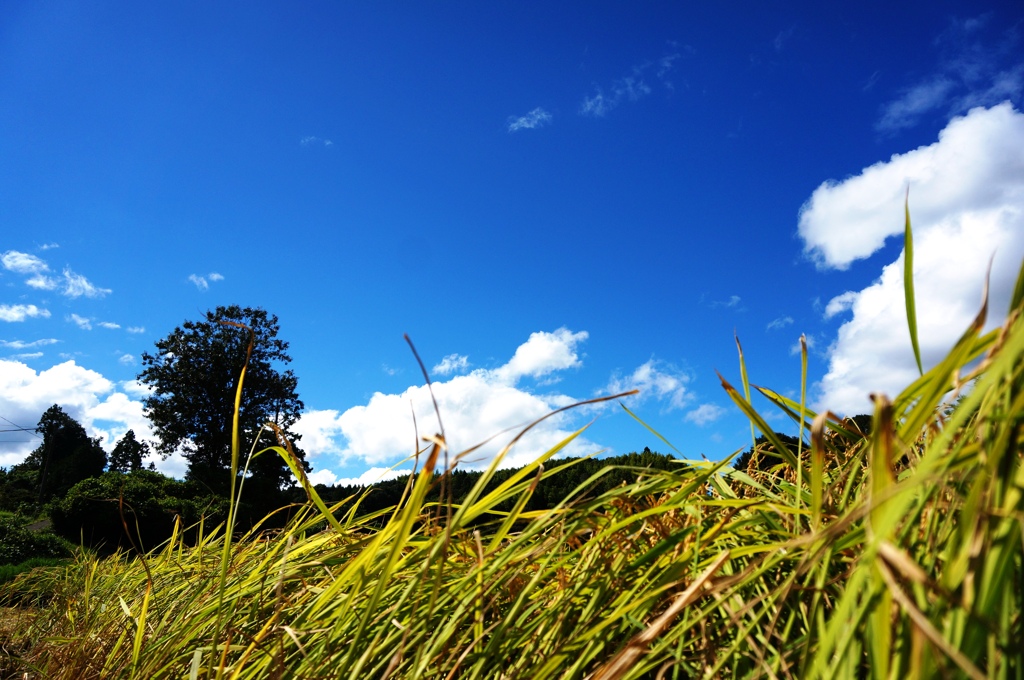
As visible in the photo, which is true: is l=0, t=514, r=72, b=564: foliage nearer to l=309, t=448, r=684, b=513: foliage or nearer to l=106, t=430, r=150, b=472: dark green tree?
l=309, t=448, r=684, b=513: foliage

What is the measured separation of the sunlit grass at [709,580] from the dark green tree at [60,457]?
4225cm

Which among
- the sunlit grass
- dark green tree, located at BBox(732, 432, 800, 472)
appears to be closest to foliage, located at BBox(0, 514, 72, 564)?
the sunlit grass

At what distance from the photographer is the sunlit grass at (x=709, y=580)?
1.69 ft

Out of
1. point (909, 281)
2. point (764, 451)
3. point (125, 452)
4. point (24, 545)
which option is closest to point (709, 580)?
point (909, 281)

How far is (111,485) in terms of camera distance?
1608 centimetres

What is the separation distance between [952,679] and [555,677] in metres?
0.56

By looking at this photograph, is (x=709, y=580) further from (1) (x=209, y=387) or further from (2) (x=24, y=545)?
(1) (x=209, y=387)

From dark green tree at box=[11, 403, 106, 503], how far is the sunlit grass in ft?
139

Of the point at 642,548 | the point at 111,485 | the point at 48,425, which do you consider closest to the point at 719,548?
the point at 642,548

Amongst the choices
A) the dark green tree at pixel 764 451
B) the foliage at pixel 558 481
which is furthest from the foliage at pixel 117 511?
the dark green tree at pixel 764 451

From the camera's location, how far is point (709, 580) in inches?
31.9

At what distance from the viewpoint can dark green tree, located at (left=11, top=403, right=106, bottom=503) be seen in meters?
38.4

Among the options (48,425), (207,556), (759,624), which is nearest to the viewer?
(759,624)

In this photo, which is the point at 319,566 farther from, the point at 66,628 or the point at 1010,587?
the point at 66,628
